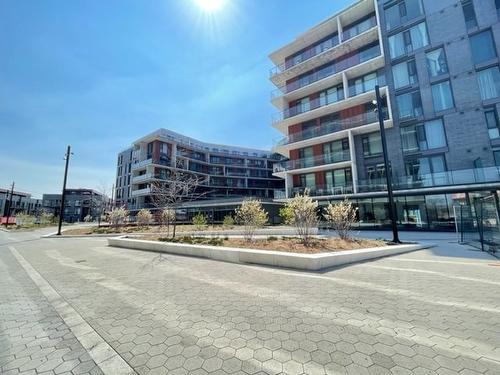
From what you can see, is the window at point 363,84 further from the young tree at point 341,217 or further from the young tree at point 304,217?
the young tree at point 304,217

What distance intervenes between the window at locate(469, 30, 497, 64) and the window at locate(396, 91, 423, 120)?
196 inches

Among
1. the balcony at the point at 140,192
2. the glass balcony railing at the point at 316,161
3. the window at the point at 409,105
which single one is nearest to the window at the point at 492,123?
the window at the point at 409,105

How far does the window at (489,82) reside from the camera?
794 inches

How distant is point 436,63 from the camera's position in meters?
22.9

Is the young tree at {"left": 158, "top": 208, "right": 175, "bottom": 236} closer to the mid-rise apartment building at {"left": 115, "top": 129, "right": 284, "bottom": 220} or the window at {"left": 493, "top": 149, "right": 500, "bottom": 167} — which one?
the mid-rise apartment building at {"left": 115, "top": 129, "right": 284, "bottom": 220}

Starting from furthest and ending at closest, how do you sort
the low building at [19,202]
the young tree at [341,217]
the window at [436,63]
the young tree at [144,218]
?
the low building at [19,202], the young tree at [144,218], the window at [436,63], the young tree at [341,217]

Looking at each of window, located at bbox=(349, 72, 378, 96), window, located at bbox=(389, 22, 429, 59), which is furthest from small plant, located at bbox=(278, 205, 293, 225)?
window, located at bbox=(389, 22, 429, 59)

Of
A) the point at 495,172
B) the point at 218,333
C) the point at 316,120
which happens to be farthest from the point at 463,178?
the point at 218,333

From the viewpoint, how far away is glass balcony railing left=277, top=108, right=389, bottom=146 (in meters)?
24.5

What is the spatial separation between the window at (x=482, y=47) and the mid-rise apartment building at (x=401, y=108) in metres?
0.07

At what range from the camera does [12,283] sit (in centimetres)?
645

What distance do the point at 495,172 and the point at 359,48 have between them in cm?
1895

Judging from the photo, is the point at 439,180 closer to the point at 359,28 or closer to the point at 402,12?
the point at 402,12

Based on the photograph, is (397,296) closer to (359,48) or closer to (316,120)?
(316,120)
